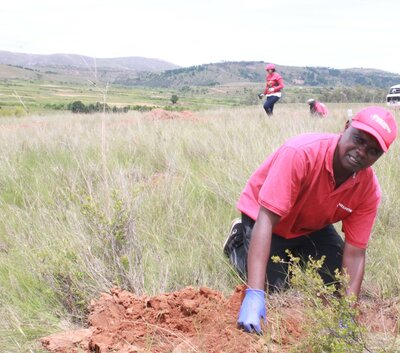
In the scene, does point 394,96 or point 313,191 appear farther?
point 394,96

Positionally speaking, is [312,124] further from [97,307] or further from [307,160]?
[97,307]

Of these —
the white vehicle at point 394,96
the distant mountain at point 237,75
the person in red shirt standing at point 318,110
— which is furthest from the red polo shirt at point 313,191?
the distant mountain at point 237,75

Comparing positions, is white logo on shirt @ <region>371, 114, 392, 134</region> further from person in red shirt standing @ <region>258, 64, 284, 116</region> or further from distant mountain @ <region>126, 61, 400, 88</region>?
distant mountain @ <region>126, 61, 400, 88</region>

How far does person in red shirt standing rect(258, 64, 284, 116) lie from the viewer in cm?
1132

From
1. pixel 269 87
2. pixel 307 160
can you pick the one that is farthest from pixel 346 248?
pixel 269 87

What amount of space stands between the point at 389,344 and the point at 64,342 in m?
1.31

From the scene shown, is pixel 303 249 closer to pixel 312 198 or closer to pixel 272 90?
pixel 312 198

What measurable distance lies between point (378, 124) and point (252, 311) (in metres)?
1.02

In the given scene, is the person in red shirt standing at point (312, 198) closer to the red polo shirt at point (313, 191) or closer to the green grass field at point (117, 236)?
the red polo shirt at point (313, 191)

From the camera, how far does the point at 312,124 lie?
7.38m

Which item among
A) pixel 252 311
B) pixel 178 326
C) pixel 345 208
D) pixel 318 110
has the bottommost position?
pixel 178 326

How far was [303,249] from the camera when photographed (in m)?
3.21

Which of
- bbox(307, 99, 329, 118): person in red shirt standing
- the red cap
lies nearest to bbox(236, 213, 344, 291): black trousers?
the red cap

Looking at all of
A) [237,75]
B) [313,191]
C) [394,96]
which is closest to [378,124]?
[313,191]
